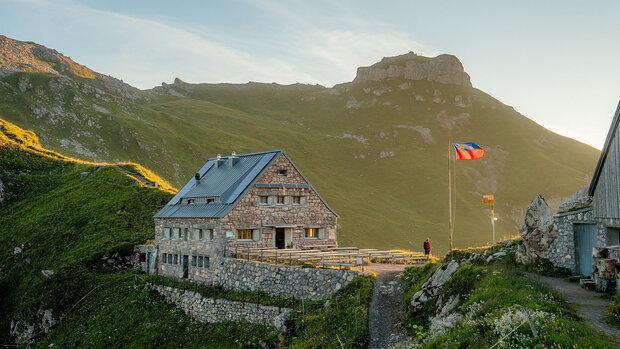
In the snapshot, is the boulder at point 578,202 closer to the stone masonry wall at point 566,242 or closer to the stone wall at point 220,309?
the stone masonry wall at point 566,242

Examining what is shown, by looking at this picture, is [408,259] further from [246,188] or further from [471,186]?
[471,186]

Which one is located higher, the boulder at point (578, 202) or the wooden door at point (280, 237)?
the boulder at point (578, 202)

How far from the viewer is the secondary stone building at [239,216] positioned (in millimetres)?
42125

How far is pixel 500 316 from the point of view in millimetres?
16625

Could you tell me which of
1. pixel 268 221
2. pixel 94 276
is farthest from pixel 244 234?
pixel 94 276

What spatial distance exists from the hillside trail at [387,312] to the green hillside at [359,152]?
221 ft

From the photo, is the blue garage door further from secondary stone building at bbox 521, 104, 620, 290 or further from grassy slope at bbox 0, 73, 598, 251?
grassy slope at bbox 0, 73, 598, 251

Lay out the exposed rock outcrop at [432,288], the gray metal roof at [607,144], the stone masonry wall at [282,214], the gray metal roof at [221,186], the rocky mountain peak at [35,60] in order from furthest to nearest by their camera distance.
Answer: the rocky mountain peak at [35,60] < the gray metal roof at [221,186] < the stone masonry wall at [282,214] < the gray metal roof at [607,144] < the exposed rock outcrop at [432,288]

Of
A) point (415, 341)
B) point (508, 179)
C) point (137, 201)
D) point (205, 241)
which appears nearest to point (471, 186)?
point (508, 179)

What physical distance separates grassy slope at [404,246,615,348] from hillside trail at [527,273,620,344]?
571 millimetres

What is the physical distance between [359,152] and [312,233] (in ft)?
420

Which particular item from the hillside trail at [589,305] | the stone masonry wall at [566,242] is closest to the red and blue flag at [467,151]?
the stone masonry wall at [566,242]

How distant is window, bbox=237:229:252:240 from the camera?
42331 millimetres

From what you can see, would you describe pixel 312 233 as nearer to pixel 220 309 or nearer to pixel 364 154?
pixel 220 309
